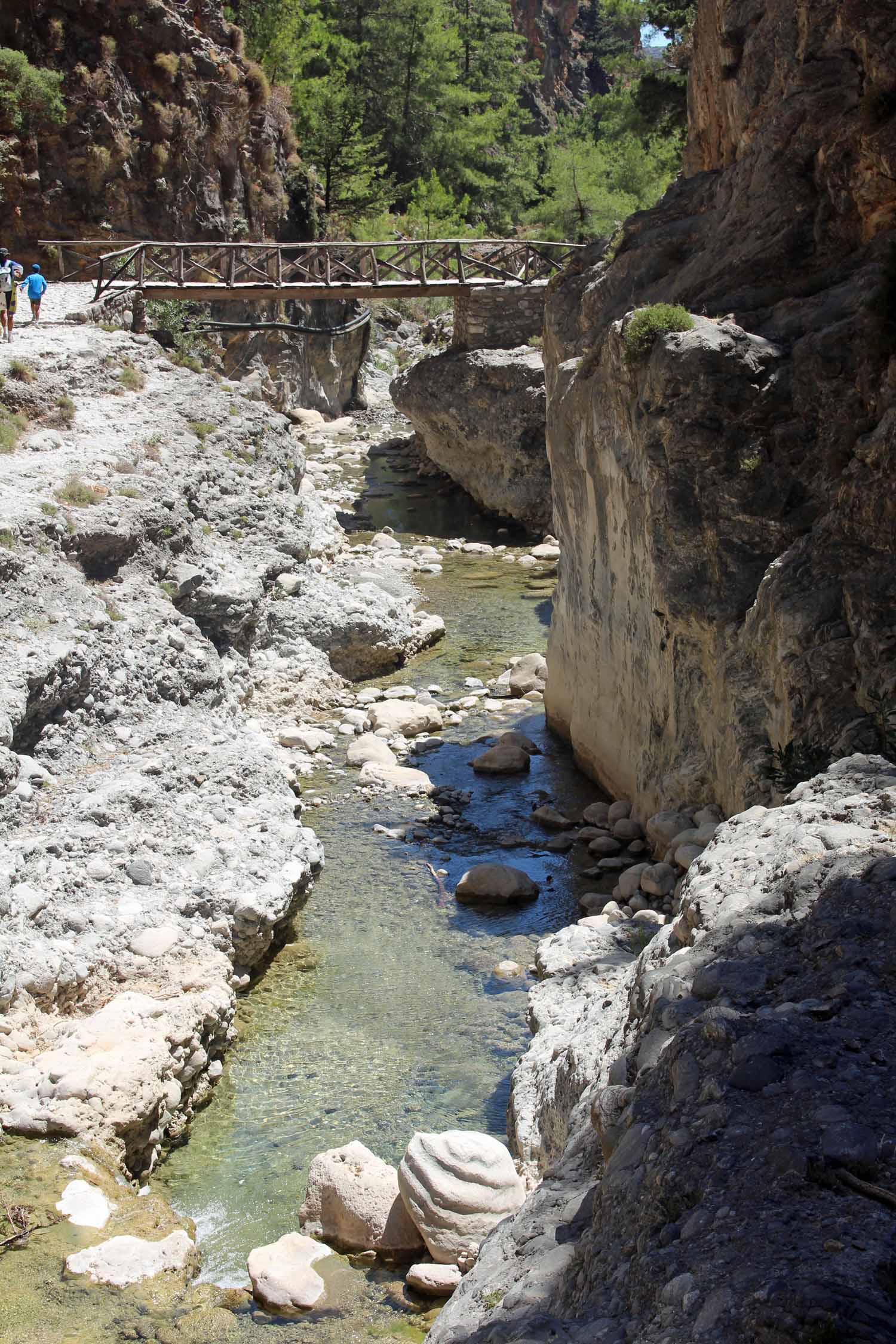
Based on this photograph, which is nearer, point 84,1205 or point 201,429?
point 84,1205

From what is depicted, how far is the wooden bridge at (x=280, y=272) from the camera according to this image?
72.8 ft

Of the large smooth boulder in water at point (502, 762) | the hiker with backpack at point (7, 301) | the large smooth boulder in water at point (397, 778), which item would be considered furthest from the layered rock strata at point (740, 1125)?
the hiker with backpack at point (7, 301)

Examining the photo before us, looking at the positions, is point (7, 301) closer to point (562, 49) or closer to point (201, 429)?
point (201, 429)

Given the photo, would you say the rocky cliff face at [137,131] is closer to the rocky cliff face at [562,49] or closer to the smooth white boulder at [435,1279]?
the smooth white boulder at [435,1279]

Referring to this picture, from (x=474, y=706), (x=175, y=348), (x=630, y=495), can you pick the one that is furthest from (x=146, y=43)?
(x=630, y=495)

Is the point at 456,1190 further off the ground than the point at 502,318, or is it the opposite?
the point at 502,318

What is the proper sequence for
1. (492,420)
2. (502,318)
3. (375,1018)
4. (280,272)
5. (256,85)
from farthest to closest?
1. (256,85)
2. (502,318)
3. (492,420)
4. (280,272)
5. (375,1018)

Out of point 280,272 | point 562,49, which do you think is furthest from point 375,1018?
point 562,49

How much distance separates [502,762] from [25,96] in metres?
18.7

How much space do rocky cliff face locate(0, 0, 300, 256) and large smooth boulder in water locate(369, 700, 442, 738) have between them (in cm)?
1547

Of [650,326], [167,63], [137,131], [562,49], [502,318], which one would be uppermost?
[562,49]

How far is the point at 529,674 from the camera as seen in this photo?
54.9ft

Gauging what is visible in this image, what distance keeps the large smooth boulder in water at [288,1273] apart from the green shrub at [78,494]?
939 centimetres

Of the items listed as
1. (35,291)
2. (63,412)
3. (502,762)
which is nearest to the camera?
(502,762)
